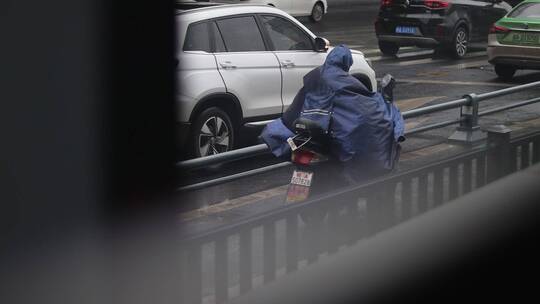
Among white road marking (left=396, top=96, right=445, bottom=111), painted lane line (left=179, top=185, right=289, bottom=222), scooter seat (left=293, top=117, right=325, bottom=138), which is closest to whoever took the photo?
scooter seat (left=293, top=117, right=325, bottom=138)

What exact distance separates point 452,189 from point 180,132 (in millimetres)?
3516

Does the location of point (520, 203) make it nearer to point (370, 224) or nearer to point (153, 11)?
point (370, 224)

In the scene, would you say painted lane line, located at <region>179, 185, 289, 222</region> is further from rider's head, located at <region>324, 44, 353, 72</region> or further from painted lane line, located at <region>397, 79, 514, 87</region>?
painted lane line, located at <region>397, 79, 514, 87</region>

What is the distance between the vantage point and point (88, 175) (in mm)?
5305

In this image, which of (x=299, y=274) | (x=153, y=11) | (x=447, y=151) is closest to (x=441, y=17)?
(x=447, y=151)

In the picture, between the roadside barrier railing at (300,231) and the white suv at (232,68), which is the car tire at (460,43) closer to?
the white suv at (232,68)

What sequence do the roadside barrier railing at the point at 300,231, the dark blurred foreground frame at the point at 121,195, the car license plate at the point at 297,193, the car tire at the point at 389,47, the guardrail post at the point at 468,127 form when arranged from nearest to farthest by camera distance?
1. the roadside barrier railing at the point at 300,231
2. the dark blurred foreground frame at the point at 121,195
3. the car license plate at the point at 297,193
4. the guardrail post at the point at 468,127
5. the car tire at the point at 389,47

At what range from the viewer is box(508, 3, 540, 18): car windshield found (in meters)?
15.6

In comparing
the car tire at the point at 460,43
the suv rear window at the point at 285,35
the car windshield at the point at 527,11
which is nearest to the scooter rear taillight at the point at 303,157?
the suv rear window at the point at 285,35

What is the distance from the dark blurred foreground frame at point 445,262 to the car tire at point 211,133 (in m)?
3.79

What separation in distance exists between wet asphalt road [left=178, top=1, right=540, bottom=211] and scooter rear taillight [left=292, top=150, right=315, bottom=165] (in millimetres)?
726

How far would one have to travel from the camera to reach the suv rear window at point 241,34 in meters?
8.95

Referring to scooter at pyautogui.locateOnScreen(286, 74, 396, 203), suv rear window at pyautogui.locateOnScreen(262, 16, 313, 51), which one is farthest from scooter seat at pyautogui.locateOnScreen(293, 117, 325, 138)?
suv rear window at pyautogui.locateOnScreen(262, 16, 313, 51)

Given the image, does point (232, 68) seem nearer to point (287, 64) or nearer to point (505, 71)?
point (287, 64)
